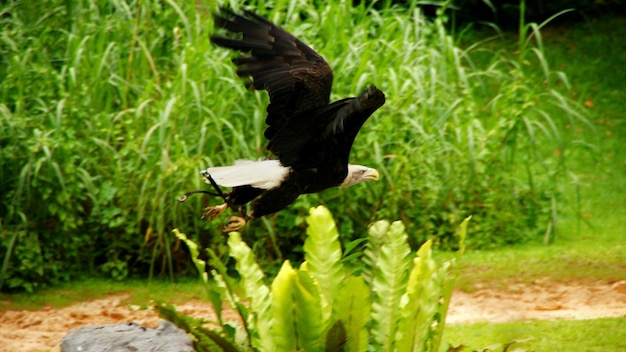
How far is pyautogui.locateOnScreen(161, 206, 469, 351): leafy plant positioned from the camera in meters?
3.59

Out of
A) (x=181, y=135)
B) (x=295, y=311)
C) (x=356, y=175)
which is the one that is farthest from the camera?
(x=181, y=135)

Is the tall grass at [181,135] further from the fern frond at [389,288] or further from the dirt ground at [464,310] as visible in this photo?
the fern frond at [389,288]

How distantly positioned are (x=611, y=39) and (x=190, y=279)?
7326 millimetres

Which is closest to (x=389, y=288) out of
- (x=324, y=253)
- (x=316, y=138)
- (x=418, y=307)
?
(x=418, y=307)

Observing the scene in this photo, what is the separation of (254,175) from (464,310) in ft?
7.33

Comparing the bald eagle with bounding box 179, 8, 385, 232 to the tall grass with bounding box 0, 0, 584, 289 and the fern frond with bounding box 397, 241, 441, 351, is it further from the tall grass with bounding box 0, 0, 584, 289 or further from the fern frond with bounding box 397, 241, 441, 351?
the tall grass with bounding box 0, 0, 584, 289

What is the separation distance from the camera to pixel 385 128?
6.94m

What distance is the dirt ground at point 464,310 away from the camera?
18.1 ft

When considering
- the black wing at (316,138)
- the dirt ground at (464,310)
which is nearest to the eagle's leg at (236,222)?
the black wing at (316,138)

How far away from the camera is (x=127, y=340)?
12.3ft

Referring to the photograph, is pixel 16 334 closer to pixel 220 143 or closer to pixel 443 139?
pixel 220 143

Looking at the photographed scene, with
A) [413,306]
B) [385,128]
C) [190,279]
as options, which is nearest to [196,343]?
[413,306]

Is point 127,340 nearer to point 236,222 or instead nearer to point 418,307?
point 236,222

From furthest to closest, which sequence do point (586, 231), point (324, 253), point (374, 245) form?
1. point (586, 231)
2. point (374, 245)
3. point (324, 253)
